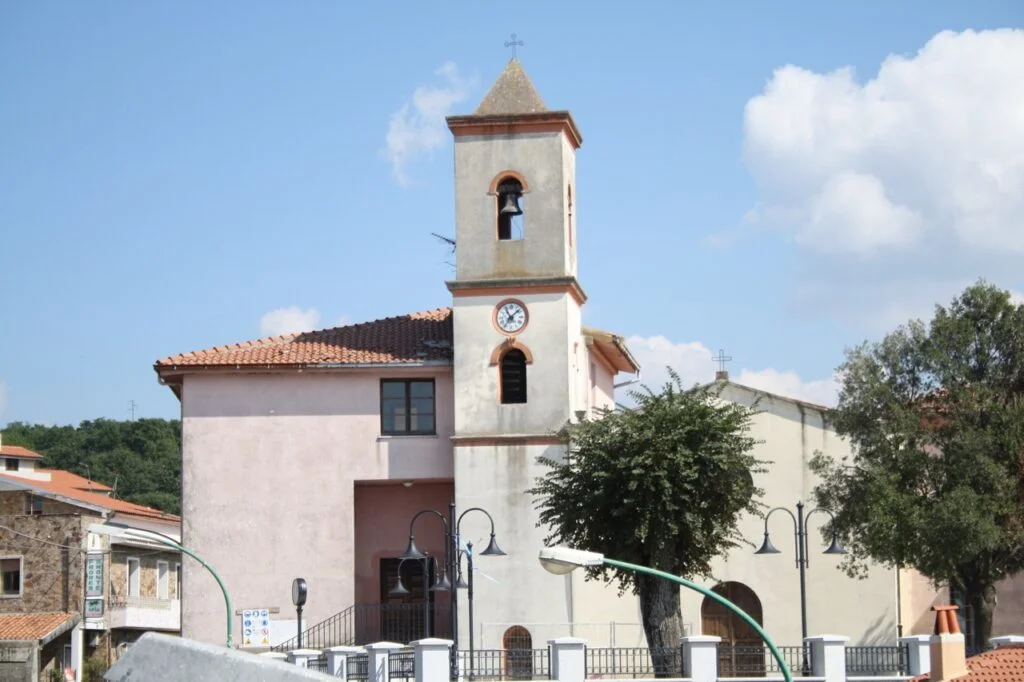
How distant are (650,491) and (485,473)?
7.26 meters

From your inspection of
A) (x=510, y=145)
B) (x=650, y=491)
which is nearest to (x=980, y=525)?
(x=650, y=491)

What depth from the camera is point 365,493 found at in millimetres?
41469

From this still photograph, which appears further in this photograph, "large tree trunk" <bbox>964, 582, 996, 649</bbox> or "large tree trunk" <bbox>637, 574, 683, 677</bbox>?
"large tree trunk" <bbox>964, 582, 996, 649</bbox>

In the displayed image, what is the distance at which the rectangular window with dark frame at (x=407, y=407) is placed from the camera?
4050 centimetres

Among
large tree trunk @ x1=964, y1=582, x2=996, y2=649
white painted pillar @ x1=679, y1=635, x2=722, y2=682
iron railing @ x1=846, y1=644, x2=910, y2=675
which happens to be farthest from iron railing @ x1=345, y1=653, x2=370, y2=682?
large tree trunk @ x1=964, y1=582, x2=996, y2=649

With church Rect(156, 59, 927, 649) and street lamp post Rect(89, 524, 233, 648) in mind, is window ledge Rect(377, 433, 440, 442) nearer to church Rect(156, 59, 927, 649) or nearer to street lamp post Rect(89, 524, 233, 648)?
church Rect(156, 59, 927, 649)

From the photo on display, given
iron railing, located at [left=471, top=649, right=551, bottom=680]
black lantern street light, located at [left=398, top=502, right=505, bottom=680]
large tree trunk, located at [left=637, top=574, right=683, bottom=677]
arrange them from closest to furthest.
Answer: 1. black lantern street light, located at [left=398, top=502, right=505, bottom=680]
2. large tree trunk, located at [left=637, top=574, right=683, bottom=677]
3. iron railing, located at [left=471, top=649, right=551, bottom=680]

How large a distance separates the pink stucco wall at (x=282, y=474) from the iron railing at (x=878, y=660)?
512 inches

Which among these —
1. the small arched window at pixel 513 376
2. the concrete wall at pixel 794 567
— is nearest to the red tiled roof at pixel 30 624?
the small arched window at pixel 513 376

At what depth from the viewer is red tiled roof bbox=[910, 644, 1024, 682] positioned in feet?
75.9

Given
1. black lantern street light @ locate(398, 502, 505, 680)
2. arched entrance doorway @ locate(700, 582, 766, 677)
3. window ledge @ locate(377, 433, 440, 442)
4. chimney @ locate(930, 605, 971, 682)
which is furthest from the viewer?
arched entrance doorway @ locate(700, 582, 766, 677)

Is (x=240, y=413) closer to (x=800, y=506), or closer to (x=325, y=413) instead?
(x=325, y=413)

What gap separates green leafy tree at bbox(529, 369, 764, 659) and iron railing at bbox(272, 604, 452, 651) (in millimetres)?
7105

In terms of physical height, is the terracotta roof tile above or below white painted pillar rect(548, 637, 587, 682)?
above
